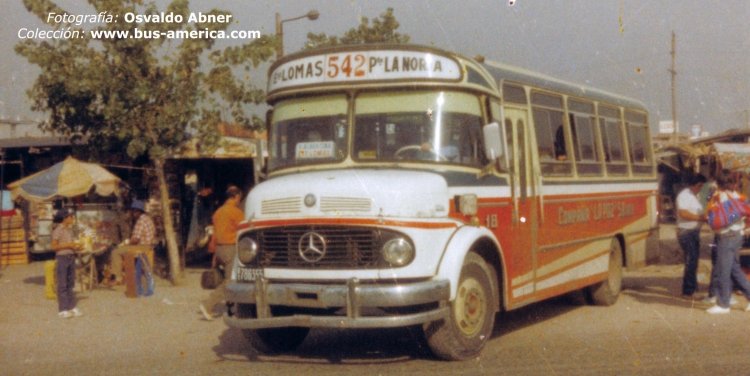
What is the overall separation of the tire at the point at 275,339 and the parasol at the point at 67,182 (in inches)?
365

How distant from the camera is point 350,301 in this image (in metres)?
7.93

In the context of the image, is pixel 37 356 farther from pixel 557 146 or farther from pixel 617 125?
pixel 617 125

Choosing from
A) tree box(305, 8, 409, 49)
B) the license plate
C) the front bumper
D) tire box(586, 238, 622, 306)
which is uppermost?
tree box(305, 8, 409, 49)

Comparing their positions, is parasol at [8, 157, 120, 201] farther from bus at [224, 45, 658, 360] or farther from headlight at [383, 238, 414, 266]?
headlight at [383, 238, 414, 266]

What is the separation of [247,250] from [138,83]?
29.0ft

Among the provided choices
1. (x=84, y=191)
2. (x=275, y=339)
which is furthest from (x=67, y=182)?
(x=275, y=339)

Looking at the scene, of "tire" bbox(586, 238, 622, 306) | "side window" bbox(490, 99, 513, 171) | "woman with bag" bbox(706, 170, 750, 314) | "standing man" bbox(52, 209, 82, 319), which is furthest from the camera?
"standing man" bbox(52, 209, 82, 319)

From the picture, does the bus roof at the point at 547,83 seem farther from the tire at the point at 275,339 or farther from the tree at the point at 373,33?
the tree at the point at 373,33

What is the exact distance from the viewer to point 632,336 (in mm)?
10320

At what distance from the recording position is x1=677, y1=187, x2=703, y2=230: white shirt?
1353 centimetres

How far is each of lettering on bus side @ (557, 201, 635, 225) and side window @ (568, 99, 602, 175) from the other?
1.55ft

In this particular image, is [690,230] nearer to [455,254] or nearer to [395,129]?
[395,129]

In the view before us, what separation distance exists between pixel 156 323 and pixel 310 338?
117 inches

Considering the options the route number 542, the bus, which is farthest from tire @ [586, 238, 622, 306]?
the route number 542
